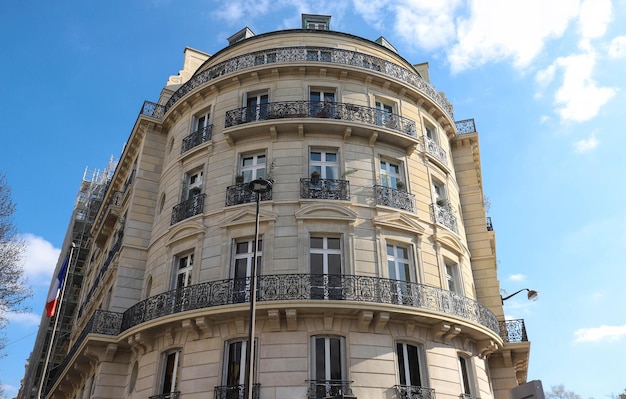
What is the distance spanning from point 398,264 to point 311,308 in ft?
12.8

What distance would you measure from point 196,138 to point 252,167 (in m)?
3.32

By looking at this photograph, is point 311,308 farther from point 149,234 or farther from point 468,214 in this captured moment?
point 468,214

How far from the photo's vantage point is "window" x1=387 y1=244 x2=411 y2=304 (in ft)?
51.3

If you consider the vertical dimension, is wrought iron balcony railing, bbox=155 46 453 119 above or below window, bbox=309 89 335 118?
above

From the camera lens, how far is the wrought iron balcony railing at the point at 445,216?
18531 mm

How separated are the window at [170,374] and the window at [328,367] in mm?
4381

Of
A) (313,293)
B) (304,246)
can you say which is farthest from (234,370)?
(304,246)

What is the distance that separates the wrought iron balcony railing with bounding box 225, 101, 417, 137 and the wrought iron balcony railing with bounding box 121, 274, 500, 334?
6566mm

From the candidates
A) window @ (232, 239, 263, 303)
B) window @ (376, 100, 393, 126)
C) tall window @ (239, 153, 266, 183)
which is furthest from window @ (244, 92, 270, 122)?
window @ (232, 239, 263, 303)

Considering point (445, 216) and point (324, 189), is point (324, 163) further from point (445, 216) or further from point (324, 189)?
point (445, 216)

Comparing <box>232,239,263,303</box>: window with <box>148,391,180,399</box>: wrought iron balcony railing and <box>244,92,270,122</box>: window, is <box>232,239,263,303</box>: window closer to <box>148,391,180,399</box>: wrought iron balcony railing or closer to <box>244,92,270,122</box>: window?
<box>148,391,180,399</box>: wrought iron balcony railing

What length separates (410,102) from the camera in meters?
21.3

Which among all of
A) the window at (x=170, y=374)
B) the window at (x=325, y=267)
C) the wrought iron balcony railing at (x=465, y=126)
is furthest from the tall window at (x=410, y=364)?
the wrought iron balcony railing at (x=465, y=126)

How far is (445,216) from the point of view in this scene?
19.1 m
